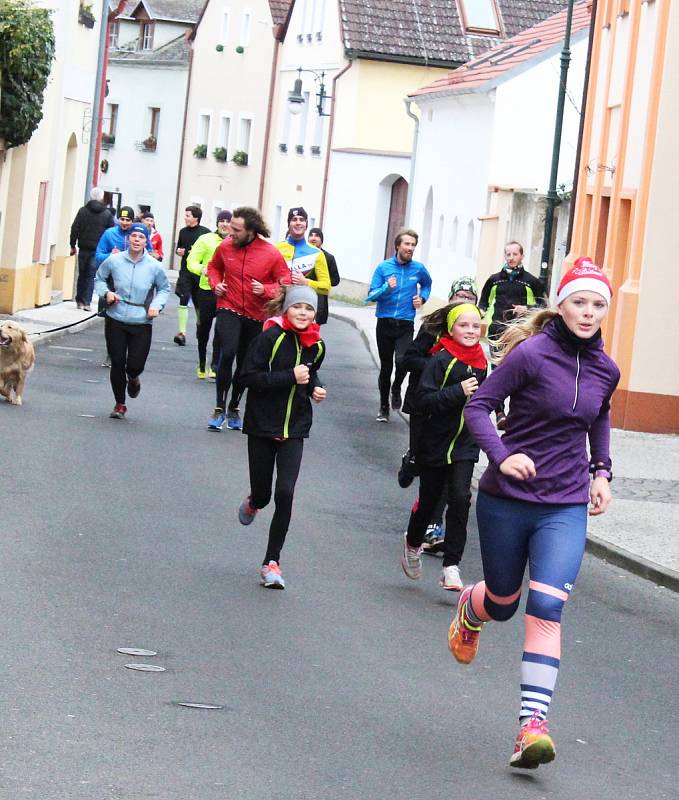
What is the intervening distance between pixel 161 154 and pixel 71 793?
6232cm

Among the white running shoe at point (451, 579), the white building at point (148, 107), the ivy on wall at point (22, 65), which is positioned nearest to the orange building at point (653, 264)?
the ivy on wall at point (22, 65)

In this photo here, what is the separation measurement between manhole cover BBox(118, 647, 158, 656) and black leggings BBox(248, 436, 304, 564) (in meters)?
1.91

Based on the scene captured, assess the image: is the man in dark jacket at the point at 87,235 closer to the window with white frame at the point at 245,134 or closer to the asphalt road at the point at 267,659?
the asphalt road at the point at 267,659

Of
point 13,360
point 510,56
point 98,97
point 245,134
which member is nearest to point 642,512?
point 13,360

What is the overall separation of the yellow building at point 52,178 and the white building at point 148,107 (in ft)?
97.5

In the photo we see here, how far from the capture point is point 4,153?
88.7ft

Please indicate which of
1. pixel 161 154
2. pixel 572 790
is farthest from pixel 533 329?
pixel 161 154

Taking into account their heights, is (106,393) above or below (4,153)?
below

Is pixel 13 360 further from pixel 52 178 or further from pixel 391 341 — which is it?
pixel 52 178

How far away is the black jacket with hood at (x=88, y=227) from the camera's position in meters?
29.9

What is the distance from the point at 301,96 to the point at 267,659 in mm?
43626

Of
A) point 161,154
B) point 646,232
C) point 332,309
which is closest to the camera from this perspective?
point 646,232

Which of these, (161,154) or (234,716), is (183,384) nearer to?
(234,716)

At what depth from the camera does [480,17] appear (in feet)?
173
